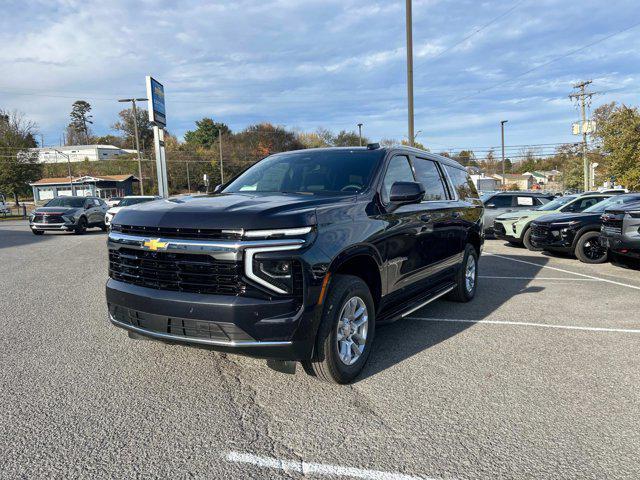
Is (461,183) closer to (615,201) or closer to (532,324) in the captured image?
(532,324)

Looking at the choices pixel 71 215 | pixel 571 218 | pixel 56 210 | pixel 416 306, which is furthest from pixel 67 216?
pixel 416 306

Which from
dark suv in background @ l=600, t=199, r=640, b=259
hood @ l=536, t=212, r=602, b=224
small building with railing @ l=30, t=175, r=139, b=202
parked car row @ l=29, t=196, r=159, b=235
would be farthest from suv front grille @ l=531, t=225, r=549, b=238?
small building with railing @ l=30, t=175, r=139, b=202

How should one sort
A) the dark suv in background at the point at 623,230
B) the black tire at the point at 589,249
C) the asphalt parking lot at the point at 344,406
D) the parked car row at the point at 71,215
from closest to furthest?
the asphalt parking lot at the point at 344,406 → the dark suv in background at the point at 623,230 → the black tire at the point at 589,249 → the parked car row at the point at 71,215

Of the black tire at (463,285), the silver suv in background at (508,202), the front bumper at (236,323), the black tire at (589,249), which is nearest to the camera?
the front bumper at (236,323)

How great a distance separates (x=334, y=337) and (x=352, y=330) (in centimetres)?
36

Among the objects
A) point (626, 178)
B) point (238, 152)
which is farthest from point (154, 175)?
point (626, 178)

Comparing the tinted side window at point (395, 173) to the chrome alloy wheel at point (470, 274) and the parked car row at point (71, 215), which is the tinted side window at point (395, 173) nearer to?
the chrome alloy wheel at point (470, 274)

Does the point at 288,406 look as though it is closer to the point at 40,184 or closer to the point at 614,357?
the point at 614,357

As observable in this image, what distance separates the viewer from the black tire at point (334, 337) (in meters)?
3.47

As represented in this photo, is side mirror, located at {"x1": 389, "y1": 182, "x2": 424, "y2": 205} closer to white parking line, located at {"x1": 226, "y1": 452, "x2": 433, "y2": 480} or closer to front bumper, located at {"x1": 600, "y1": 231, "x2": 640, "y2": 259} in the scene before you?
white parking line, located at {"x1": 226, "y1": 452, "x2": 433, "y2": 480}

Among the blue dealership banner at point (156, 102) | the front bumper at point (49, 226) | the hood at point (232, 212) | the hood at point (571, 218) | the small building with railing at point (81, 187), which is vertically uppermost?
the blue dealership banner at point (156, 102)

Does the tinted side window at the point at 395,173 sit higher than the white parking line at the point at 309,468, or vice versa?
the tinted side window at the point at 395,173

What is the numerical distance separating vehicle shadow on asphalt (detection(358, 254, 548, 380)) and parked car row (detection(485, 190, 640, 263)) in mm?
1669

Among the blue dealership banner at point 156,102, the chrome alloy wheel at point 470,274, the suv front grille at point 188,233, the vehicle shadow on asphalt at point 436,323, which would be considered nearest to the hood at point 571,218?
the vehicle shadow on asphalt at point 436,323
